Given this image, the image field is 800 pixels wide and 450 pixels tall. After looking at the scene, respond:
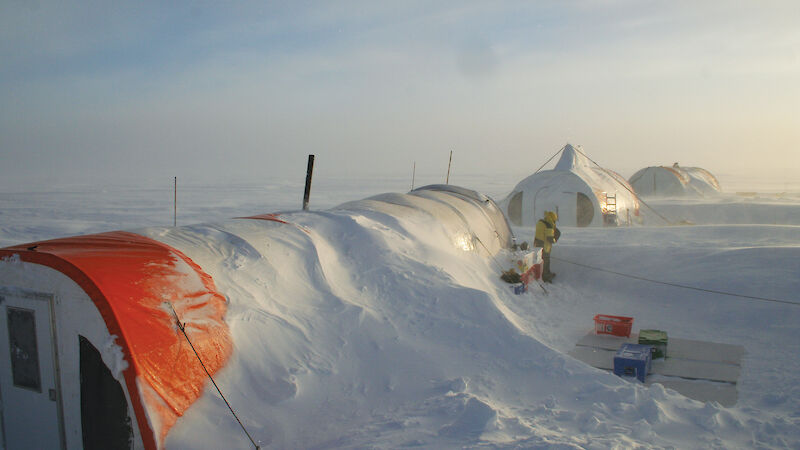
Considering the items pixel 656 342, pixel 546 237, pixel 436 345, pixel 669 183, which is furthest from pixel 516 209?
pixel 436 345

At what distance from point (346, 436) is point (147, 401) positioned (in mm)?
1579

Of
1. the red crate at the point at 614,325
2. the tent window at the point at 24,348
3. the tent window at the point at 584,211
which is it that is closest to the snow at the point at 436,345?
the red crate at the point at 614,325

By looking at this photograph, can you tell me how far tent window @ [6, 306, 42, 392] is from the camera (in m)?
4.55

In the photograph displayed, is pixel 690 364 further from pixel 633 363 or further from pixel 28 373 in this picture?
pixel 28 373

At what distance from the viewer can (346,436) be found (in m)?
4.61

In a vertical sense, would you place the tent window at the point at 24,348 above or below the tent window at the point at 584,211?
below

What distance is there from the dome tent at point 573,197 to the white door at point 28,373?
55.3 feet

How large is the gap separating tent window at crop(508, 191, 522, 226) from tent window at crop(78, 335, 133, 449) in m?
17.2

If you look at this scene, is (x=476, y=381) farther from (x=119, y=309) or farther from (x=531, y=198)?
(x=531, y=198)

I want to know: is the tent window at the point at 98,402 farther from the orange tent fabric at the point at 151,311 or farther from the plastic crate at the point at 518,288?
the plastic crate at the point at 518,288

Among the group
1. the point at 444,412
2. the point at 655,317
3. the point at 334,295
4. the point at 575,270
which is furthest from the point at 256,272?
the point at 575,270

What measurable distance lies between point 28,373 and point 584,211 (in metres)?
17.3

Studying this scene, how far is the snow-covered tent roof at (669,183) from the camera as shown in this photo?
3052 centimetres

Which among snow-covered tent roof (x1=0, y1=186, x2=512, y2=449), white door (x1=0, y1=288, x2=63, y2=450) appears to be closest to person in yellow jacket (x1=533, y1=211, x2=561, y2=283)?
snow-covered tent roof (x1=0, y1=186, x2=512, y2=449)
